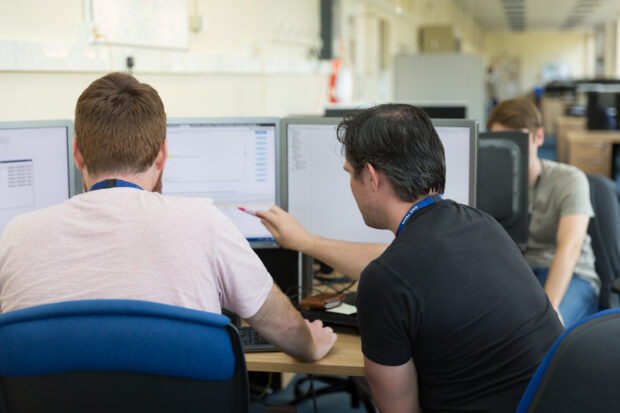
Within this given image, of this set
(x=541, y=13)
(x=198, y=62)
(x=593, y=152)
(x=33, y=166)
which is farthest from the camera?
(x=541, y=13)

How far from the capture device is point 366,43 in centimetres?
688

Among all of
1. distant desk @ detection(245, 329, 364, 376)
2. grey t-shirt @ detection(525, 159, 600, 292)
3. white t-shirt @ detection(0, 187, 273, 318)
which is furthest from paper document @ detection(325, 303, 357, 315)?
grey t-shirt @ detection(525, 159, 600, 292)

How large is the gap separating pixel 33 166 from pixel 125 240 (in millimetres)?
716

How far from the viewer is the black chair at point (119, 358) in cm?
96

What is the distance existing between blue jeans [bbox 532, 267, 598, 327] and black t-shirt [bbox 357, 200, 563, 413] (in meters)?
1.04

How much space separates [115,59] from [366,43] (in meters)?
4.51

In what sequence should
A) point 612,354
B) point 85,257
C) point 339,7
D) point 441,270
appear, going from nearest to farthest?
point 612,354, point 85,257, point 441,270, point 339,7

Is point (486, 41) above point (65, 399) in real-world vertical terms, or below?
above

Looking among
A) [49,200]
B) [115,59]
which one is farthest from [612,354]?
[115,59]

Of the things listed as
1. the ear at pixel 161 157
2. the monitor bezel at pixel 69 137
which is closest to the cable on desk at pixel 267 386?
the monitor bezel at pixel 69 137

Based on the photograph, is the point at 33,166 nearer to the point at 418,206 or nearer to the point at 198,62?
the point at 418,206

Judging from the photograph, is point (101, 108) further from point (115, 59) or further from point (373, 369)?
point (115, 59)

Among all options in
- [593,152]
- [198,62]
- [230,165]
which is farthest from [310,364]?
[593,152]

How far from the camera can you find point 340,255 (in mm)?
1770
